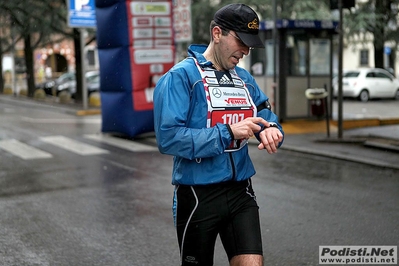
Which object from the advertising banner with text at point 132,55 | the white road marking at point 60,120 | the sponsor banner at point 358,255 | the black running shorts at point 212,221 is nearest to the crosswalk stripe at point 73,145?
the advertising banner with text at point 132,55

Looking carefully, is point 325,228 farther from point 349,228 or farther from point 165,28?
point 165,28

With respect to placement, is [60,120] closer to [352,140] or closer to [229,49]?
[352,140]

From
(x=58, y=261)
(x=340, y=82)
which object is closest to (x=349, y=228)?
(x=58, y=261)

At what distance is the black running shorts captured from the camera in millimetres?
3129

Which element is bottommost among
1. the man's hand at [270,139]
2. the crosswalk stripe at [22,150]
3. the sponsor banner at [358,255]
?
the crosswalk stripe at [22,150]

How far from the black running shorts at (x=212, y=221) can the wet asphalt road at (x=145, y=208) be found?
2.05 m

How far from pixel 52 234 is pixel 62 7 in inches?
881

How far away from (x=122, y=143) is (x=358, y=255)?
8.71 m

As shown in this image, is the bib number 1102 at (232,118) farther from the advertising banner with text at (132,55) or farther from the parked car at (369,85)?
the parked car at (369,85)

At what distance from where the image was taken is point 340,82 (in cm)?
1277

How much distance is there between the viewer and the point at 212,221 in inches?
123

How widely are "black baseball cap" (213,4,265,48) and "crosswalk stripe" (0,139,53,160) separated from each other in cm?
871

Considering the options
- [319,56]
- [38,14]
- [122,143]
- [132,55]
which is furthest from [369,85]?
[122,143]

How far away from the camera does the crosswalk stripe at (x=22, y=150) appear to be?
11406 millimetres
